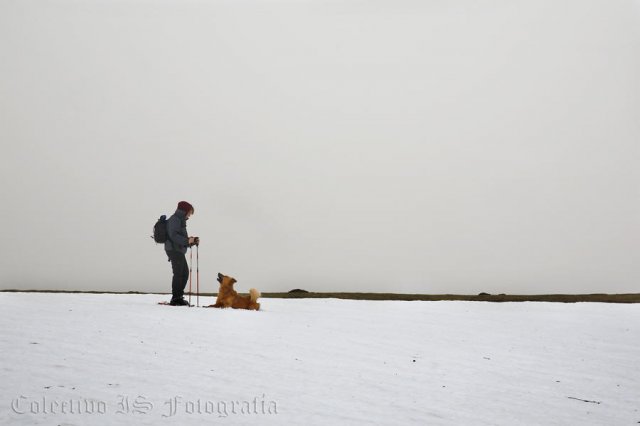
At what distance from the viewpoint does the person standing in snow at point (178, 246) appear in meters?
10.7

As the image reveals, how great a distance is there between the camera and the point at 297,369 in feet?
21.0

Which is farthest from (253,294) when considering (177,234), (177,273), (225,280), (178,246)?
(177,234)

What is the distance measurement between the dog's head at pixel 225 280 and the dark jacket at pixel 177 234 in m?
0.78

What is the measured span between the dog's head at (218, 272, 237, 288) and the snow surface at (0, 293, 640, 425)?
109 centimetres

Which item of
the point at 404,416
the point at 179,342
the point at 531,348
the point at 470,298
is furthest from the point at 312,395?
the point at 470,298

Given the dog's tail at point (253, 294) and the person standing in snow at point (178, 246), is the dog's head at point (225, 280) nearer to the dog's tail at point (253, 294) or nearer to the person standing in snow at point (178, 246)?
the dog's tail at point (253, 294)

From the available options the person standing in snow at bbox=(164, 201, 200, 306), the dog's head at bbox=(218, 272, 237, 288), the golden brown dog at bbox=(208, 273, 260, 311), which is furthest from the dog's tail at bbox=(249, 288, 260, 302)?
the person standing in snow at bbox=(164, 201, 200, 306)

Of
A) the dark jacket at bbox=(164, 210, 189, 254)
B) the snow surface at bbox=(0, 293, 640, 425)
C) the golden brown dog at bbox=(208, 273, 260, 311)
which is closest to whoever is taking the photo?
the snow surface at bbox=(0, 293, 640, 425)

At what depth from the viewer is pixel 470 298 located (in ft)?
46.8

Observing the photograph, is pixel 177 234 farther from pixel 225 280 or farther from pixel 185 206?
pixel 225 280

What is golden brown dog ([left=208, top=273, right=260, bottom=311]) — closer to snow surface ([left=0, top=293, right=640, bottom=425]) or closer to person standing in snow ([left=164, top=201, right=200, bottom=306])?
person standing in snow ([left=164, top=201, right=200, bottom=306])

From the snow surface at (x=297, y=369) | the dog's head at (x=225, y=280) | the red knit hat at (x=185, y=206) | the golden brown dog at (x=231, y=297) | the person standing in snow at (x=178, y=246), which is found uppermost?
the red knit hat at (x=185, y=206)

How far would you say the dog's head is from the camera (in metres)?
10.8

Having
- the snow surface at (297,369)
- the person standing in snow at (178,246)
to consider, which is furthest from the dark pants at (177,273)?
the snow surface at (297,369)
